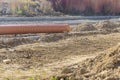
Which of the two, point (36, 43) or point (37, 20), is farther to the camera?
point (37, 20)

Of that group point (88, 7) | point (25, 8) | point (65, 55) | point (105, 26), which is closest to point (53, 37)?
point (65, 55)

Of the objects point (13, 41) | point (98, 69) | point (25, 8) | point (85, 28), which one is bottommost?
point (25, 8)

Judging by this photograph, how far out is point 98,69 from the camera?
340 inches

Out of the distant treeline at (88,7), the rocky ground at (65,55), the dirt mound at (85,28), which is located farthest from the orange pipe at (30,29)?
the distant treeline at (88,7)

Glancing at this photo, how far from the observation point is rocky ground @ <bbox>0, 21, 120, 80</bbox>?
8695 mm

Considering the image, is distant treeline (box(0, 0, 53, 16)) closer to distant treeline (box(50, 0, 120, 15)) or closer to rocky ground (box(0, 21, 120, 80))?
distant treeline (box(50, 0, 120, 15))

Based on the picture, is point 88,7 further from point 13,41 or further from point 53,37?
point 13,41

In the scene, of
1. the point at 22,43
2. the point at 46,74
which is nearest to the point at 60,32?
the point at 22,43

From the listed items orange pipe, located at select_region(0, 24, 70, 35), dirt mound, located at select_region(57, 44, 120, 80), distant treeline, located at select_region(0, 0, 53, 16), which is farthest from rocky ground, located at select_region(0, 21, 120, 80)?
distant treeline, located at select_region(0, 0, 53, 16)

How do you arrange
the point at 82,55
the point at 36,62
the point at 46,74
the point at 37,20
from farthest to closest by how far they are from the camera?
1. the point at 37,20
2. the point at 82,55
3. the point at 36,62
4. the point at 46,74

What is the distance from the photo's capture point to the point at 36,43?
47.9ft

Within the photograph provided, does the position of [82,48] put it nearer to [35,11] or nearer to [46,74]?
[46,74]

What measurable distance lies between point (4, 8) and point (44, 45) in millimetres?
12942

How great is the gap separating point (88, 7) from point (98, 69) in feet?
69.0
